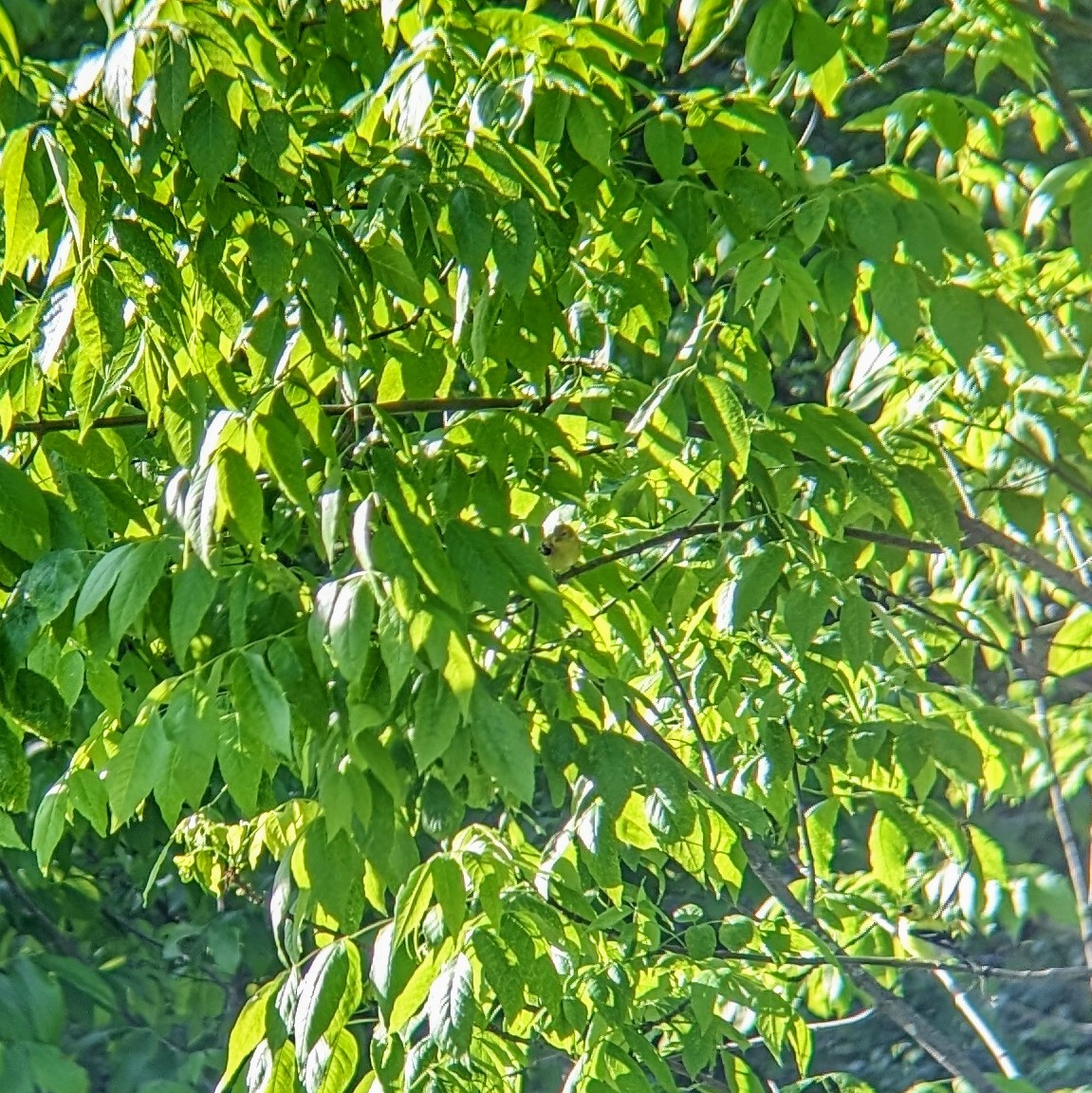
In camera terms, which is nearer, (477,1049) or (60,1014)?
(477,1049)

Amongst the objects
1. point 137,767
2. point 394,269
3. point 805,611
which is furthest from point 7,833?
point 805,611

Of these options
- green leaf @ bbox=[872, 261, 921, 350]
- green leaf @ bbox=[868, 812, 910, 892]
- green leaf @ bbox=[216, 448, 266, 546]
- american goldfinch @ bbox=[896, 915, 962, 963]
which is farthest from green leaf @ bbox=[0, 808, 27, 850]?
american goldfinch @ bbox=[896, 915, 962, 963]

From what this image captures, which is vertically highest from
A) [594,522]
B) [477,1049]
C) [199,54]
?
[199,54]

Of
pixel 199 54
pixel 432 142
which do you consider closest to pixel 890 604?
pixel 432 142

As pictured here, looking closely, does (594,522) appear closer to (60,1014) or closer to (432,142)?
(432,142)

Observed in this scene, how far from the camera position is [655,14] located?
1.04 meters

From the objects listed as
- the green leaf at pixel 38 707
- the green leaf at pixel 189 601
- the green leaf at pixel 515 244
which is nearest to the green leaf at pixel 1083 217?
the green leaf at pixel 515 244

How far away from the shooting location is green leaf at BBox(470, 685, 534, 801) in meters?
0.73

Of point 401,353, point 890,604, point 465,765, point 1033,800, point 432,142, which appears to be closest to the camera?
point 465,765

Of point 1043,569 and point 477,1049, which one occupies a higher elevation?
point 1043,569

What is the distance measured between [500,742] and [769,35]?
53 centimetres

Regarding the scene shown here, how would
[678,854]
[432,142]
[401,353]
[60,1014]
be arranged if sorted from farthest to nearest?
[60,1014] < [678,854] < [401,353] < [432,142]

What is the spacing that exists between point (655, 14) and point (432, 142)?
0.25 meters

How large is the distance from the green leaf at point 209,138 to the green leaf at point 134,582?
204mm
